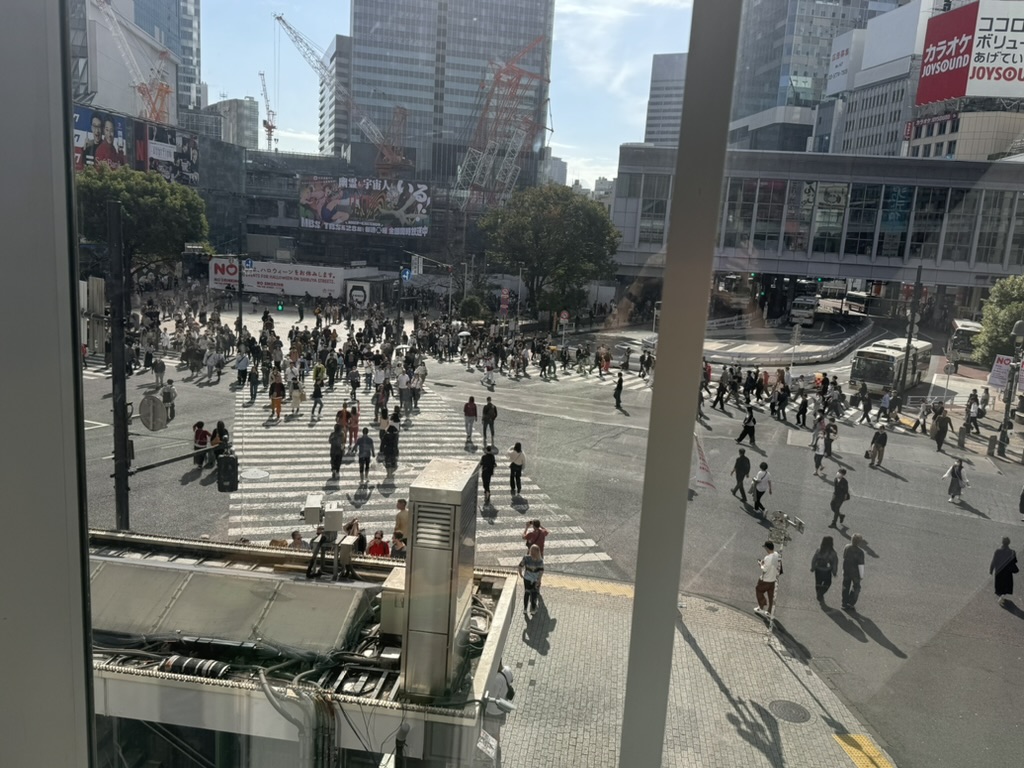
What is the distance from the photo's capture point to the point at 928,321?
1.21m

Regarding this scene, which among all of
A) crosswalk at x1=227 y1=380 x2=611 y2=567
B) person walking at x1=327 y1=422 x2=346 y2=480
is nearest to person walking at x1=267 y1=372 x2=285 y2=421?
crosswalk at x1=227 y1=380 x2=611 y2=567

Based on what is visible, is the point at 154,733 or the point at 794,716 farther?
the point at 154,733

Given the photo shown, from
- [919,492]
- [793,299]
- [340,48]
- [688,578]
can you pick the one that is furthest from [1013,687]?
[340,48]

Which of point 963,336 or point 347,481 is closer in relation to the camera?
point 963,336

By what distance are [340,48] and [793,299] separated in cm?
112

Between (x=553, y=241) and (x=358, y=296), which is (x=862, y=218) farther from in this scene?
(x=358, y=296)

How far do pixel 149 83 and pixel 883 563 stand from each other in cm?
177

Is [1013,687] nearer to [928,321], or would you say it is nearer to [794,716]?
[794,716]

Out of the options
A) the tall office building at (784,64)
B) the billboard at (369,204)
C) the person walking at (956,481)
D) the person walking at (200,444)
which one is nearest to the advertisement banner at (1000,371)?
the person walking at (956,481)

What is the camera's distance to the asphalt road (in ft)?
3.54

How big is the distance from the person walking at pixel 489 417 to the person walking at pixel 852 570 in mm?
827

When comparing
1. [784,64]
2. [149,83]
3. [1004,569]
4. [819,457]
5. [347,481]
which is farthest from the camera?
[347,481]

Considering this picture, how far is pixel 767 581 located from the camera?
3.93ft

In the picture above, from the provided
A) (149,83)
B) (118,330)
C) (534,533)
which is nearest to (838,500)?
(534,533)
